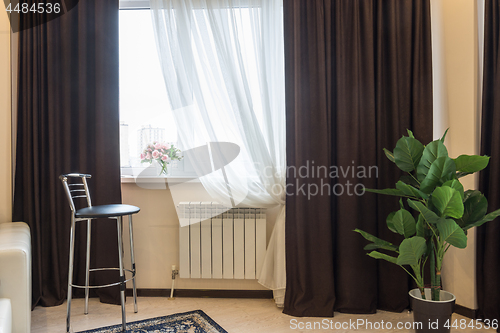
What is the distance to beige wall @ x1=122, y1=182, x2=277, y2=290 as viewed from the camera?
2.87 metres

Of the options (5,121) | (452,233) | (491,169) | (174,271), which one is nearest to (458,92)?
(491,169)

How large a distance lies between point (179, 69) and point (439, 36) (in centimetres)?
190

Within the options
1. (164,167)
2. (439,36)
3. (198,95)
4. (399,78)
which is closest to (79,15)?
(198,95)

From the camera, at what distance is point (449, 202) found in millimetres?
1855

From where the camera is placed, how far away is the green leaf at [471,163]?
6.44 feet

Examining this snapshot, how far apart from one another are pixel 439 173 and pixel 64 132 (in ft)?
8.30

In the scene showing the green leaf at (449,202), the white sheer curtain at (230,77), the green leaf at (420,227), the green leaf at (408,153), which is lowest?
the green leaf at (420,227)

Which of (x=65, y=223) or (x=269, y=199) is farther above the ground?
(x=269, y=199)

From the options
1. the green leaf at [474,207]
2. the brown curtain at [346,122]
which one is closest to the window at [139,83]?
the brown curtain at [346,122]

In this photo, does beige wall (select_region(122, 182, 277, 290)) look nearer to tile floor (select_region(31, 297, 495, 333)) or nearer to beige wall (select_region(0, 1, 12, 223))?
tile floor (select_region(31, 297, 495, 333))

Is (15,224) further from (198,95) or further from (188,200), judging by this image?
(198,95)

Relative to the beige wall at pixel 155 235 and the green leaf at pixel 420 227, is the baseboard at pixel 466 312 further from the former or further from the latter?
→ the beige wall at pixel 155 235

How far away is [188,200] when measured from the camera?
2.86 meters

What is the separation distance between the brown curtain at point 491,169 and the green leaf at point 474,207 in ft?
0.99
